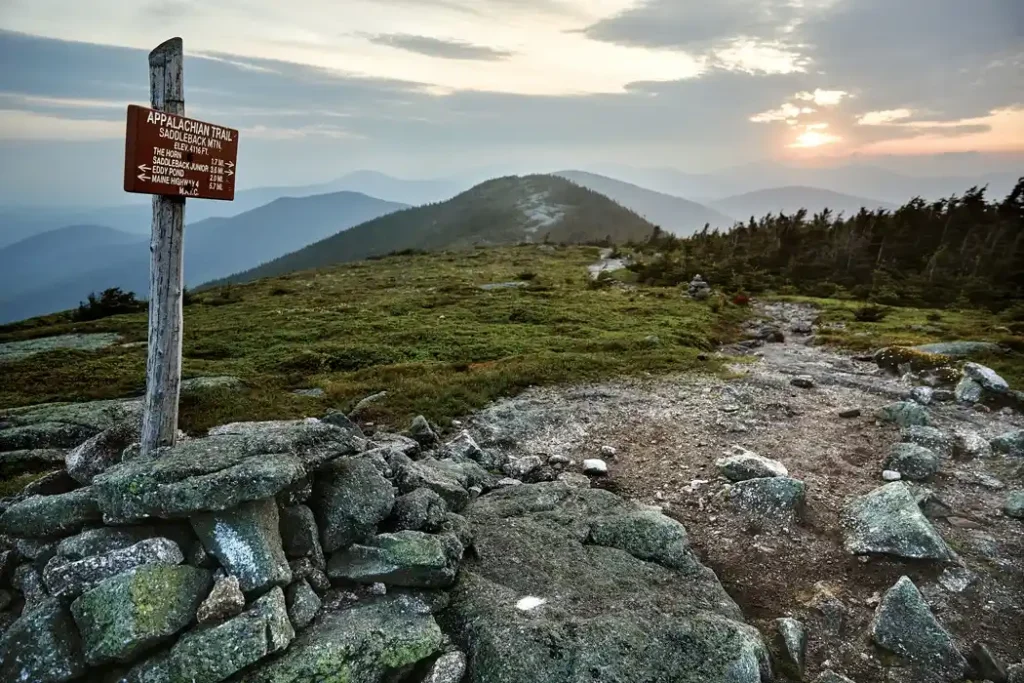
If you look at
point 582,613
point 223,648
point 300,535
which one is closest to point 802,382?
point 582,613

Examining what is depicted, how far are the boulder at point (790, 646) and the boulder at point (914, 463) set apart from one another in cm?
639

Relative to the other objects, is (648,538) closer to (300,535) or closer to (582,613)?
(582,613)

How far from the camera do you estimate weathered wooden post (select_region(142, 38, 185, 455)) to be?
8.62 m

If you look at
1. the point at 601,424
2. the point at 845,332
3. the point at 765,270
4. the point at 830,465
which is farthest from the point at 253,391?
Answer: the point at 765,270

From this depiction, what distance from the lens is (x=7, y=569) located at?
768 cm

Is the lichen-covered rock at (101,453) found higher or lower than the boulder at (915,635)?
higher

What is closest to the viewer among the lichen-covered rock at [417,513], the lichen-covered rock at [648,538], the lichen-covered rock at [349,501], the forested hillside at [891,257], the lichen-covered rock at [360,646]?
the lichen-covered rock at [360,646]

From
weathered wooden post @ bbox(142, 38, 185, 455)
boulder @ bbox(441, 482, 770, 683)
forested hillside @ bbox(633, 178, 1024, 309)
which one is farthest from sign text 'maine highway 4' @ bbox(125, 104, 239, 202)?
forested hillside @ bbox(633, 178, 1024, 309)

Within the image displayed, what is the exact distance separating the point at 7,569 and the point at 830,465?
1516 centimetres

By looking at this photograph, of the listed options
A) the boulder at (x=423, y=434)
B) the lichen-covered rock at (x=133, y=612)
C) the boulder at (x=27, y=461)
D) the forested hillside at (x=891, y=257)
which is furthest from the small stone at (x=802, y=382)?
the forested hillside at (x=891, y=257)

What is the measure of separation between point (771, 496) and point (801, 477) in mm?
2118

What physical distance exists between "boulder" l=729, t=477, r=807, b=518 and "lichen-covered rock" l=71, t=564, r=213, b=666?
9399mm

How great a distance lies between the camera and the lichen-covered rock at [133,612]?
19.8 ft

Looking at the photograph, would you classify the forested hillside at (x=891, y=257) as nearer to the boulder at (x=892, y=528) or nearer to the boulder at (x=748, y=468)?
the boulder at (x=748, y=468)
